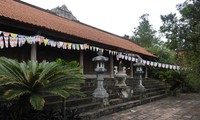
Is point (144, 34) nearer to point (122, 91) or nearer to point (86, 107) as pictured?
point (122, 91)

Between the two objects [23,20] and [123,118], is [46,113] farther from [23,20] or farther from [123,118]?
[23,20]

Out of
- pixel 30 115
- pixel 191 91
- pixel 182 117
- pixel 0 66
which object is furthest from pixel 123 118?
pixel 191 91

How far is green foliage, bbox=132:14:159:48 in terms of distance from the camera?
47.7 meters

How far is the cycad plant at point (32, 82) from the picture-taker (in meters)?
4.62

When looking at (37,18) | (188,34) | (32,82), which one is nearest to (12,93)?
(32,82)

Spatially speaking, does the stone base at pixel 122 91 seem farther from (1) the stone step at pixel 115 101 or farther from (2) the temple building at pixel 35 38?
(2) the temple building at pixel 35 38

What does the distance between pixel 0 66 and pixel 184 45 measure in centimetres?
935

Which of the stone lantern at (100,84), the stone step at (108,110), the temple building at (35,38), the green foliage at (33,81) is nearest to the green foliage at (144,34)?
the temple building at (35,38)

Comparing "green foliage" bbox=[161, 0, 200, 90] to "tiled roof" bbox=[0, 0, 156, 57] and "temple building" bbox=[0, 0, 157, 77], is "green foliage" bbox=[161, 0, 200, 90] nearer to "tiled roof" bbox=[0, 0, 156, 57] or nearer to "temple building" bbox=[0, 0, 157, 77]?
"temple building" bbox=[0, 0, 157, 77]

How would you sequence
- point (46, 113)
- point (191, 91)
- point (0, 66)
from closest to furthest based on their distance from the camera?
point (0, 66) → point (46, 113) → point (191, 91)

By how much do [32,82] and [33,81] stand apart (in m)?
0.03

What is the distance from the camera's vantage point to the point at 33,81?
4.83 m

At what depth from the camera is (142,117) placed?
8.18m

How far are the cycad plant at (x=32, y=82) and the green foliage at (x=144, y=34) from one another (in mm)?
43235
